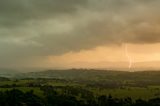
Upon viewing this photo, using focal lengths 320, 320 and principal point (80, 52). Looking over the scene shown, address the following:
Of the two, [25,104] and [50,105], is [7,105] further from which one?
[50,105]

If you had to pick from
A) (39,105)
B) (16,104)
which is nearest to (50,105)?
(39,105)

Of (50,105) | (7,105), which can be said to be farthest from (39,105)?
(7,105)

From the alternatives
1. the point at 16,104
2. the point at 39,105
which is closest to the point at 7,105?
the point at 16,104

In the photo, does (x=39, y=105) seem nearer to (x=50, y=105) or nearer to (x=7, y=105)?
(x=50, y=105)

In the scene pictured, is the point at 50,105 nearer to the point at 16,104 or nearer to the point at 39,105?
the point at 39,105

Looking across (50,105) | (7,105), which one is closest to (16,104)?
(7,105)
